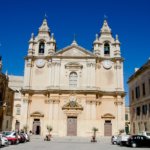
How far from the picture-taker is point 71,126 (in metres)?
40.2

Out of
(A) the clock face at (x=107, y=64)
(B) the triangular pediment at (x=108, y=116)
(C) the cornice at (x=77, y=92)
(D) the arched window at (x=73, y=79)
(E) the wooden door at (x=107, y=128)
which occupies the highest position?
(A) the clock face at (x=107, y=64)

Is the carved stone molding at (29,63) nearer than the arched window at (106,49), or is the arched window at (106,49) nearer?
the carved stone molding at (29,63)

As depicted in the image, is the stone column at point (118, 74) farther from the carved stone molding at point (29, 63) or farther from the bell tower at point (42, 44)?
the carved stone molding at point (29, 63)

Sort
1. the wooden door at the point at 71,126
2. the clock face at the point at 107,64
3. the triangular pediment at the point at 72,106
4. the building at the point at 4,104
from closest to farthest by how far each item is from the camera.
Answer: the building at the point at 4,104
the wooden door at the point at 71,126
the triangular pediment at the point at 72,106
the clock face at the point at 107,64

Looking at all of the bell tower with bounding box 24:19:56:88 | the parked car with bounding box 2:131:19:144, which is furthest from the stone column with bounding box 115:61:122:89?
the parked car with bounding box 2:131:19:144

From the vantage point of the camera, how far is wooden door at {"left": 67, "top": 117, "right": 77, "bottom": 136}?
1573 inches

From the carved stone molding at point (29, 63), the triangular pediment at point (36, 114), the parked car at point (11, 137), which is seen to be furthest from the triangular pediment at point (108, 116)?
the parked car at point (11, 137)

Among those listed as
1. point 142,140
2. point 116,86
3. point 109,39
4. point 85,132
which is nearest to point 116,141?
point 142,140

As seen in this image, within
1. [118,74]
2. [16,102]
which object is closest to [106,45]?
[118,74]

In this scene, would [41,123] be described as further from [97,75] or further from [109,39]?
[109,39]

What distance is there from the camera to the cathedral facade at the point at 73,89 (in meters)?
40.2

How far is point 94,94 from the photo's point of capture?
133 feet

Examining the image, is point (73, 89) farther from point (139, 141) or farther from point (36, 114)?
point (139, 141)

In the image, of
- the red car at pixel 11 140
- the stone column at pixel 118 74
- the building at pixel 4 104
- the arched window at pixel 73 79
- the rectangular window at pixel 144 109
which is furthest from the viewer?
the stone column at pixel 118 74
